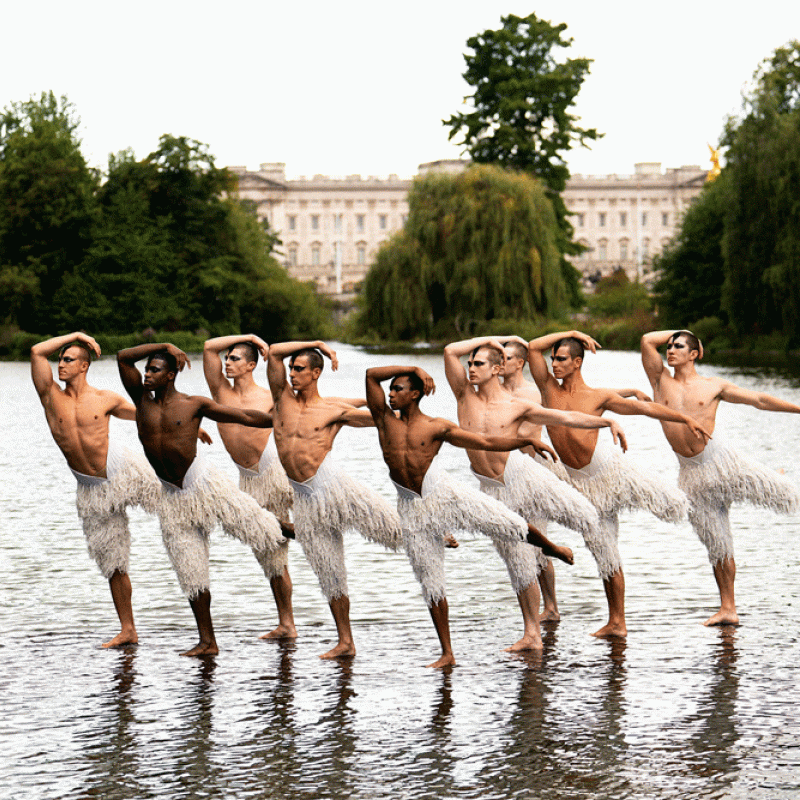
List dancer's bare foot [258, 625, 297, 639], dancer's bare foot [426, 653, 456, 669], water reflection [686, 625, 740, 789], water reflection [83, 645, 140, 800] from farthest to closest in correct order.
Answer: dancer's bare foot [258, 625, 297, 639]
dancer's bare foot [426, 653, 456, 669]
water reflection [686, 625, 740, 789]
water reflection [83, 645, 140, 800]

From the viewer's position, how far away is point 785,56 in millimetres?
55031

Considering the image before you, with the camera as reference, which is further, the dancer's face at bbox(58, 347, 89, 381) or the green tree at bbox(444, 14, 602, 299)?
the green tree at bbox(444, 14, 602, 299)

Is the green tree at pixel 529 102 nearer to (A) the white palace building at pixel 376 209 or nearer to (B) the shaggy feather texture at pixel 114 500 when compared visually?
(B) the shaggy feather texture at pixel 114 500

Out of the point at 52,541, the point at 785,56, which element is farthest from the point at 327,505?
the point at 785,56

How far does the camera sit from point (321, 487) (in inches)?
355

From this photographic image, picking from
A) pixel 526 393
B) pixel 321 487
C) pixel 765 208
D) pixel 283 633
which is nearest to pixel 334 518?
pixel 321 487

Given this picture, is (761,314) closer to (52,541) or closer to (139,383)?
(52,541)

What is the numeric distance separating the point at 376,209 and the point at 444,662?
6741 inches

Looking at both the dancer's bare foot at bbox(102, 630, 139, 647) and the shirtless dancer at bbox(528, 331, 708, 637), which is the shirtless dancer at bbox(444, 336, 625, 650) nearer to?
the shirtless dancer at bbox(528, 331, 708, 637)

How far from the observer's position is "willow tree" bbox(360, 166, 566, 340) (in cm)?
6131

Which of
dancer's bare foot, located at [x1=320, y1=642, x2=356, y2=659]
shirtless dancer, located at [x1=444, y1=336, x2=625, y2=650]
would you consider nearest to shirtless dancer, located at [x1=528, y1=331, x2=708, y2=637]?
shirtless dancer, located at [x1=444, y1=336, x2=625, y2=650]

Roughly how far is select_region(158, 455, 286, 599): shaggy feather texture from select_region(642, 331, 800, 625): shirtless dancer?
2780 millimetres

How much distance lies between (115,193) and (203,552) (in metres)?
73.7

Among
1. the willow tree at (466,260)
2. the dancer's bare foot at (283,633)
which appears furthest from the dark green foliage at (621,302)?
the dancer's bare foot at (283,633)
